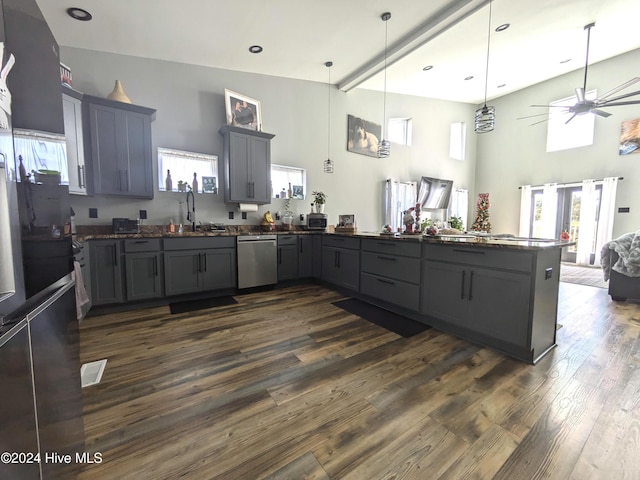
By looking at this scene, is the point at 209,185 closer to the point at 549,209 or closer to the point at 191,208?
the point at 191,208

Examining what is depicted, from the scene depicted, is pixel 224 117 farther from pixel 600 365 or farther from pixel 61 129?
pixel 600 365

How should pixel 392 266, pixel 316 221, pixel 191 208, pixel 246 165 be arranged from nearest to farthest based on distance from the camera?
pixel 392 266 < pixel 191 208 < pixel 246 165 < pixel 316 221

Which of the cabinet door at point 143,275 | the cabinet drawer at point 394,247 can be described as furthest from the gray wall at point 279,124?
the cabinet drawer at point 394,247

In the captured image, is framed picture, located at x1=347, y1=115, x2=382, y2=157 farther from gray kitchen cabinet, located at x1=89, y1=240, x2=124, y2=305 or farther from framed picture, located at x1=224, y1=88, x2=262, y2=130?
gray kitchen cabinet, located at x1=89, y1=240, x2=124, y2=305

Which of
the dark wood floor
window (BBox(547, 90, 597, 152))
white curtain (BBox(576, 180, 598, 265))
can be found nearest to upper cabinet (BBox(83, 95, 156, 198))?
the dark wood floor

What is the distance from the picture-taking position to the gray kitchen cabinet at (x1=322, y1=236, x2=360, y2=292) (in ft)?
12.0

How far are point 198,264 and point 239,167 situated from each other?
1584 mm

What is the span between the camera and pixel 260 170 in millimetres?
4293

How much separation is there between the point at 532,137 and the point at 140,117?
8.99m

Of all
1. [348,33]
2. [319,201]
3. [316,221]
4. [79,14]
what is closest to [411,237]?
[316,221]

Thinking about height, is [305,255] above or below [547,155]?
below

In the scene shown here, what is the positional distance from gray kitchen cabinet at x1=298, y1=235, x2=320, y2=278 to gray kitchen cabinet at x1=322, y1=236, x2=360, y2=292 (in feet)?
0.83

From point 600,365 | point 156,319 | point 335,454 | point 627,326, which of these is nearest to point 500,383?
point 600,365

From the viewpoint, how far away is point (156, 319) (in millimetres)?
2891
